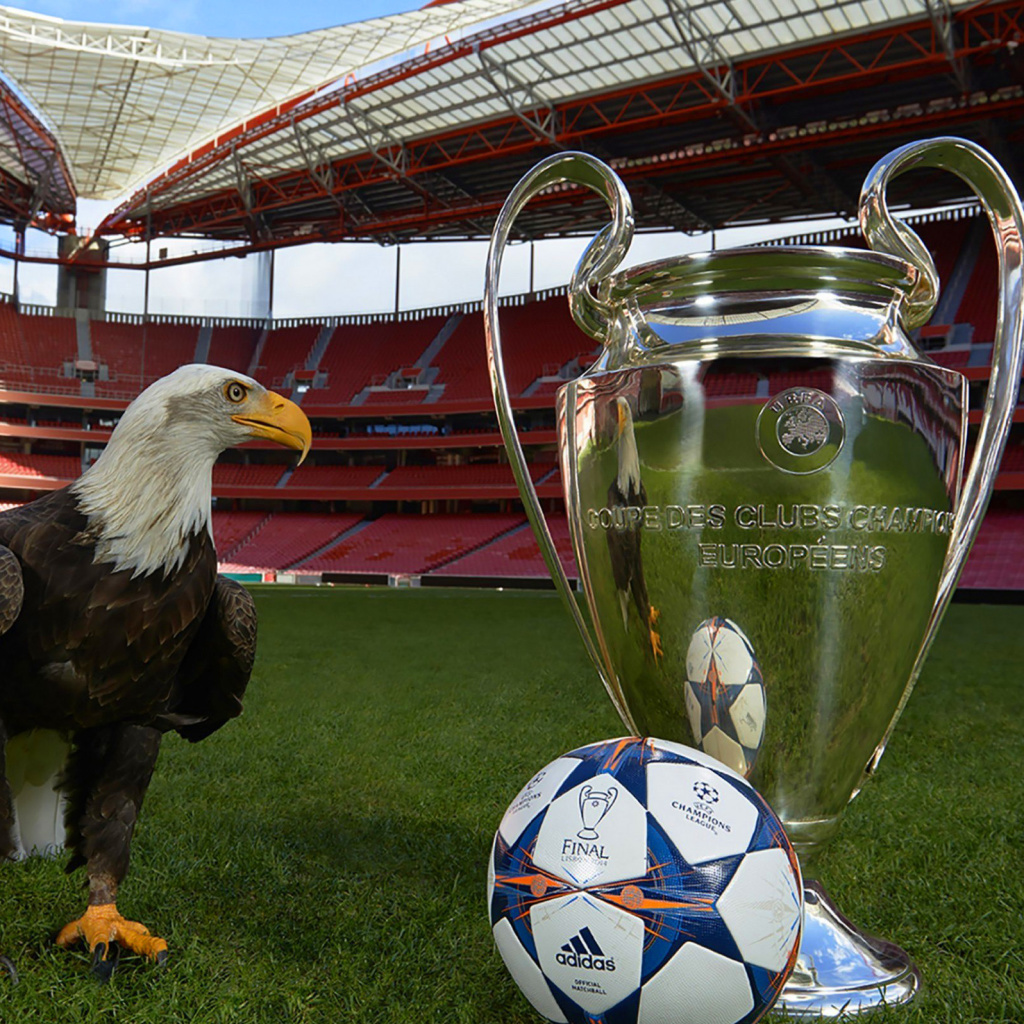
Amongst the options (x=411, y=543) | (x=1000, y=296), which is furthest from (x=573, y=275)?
(x=411, y=543)

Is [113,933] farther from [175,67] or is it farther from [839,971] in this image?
[175,67]

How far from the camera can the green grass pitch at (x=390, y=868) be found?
1.94m

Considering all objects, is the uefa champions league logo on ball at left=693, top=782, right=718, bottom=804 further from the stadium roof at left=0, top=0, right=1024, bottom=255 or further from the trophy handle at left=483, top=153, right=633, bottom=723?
the stadium roof at left=0, top=0, right=1024, bottom=255

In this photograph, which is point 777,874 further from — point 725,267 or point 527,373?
point 527,373

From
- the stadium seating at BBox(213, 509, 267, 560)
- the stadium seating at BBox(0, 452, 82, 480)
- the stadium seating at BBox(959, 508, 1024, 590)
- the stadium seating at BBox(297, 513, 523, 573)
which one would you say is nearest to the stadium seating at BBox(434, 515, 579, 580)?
the stadium seating at BBox(297, 513, 523, 573)

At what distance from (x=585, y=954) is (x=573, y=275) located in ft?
5.20

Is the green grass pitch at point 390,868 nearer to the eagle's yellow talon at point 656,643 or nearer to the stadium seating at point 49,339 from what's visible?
the eagle's yellow talon at point 656,643

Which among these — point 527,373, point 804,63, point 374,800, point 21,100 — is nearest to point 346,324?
point 527,373

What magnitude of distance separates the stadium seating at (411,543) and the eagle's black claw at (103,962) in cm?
2609

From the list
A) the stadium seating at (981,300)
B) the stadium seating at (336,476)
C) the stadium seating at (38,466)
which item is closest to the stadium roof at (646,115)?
the stadium seating at (981,300)

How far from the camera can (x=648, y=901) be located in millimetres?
1569

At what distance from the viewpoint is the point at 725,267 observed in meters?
2.08

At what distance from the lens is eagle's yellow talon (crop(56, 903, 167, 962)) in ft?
6.95

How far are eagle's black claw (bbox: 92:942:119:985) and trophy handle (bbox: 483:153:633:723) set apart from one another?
4.43 ft
